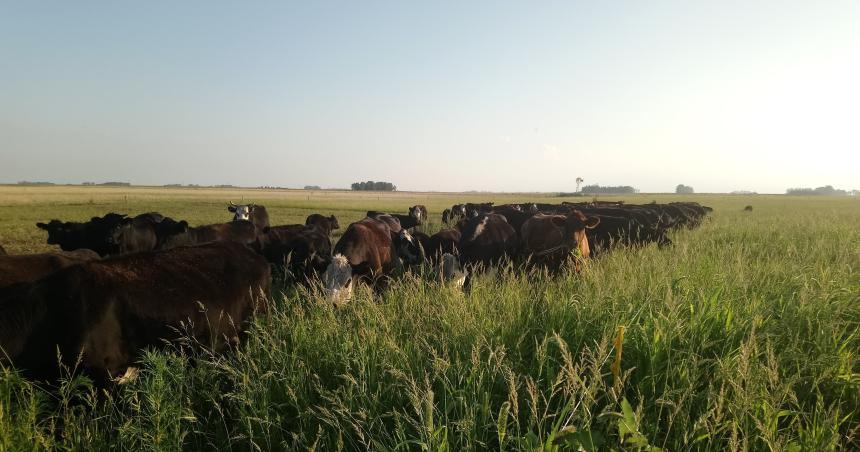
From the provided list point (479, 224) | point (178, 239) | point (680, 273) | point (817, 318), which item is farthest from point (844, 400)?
point (178, 239)

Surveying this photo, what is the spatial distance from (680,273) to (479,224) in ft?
15.6

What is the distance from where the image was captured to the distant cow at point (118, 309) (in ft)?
11.4

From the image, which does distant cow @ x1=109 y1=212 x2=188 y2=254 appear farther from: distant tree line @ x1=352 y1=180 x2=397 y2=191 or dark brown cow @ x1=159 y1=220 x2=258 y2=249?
distant tree line @ x1=352 y1=180 x2=397 y2=191

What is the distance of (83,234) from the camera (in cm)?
1178

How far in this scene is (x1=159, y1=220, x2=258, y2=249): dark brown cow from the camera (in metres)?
10.8

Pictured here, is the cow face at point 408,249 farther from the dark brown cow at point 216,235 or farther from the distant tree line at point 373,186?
the distant tree line at point 373,186

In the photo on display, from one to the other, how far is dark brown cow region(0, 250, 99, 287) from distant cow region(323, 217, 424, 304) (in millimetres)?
3085

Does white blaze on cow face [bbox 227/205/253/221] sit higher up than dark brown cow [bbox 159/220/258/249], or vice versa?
white blaze on cow face [bbox 227/205/253/221]

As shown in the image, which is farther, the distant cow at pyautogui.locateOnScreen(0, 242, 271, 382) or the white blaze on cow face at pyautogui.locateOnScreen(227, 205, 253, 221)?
the white blaze on cow face at pyautogui.locateOnScreen(227, 205, 253, 221)

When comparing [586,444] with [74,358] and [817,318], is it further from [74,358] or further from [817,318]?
[74,358]

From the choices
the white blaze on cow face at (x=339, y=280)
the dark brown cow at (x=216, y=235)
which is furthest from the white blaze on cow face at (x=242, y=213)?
the white blaze on cow face at (x=339, y=280)

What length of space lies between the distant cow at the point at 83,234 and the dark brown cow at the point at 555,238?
11002 mm

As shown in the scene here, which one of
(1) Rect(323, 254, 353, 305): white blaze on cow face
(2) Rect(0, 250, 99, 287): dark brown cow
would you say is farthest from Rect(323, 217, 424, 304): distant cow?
(2) Rect(0, 250, 99, 287): dark brown cow

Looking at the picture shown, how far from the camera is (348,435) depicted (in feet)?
7.31
